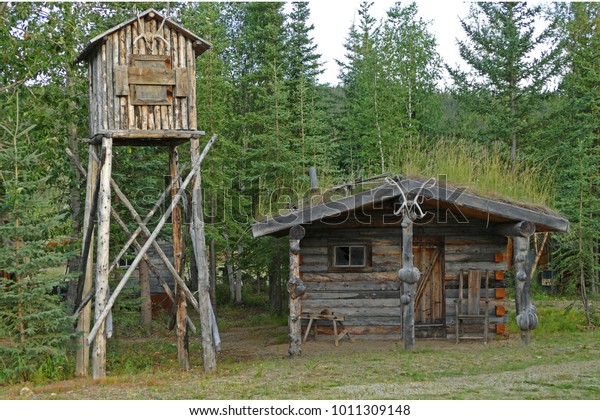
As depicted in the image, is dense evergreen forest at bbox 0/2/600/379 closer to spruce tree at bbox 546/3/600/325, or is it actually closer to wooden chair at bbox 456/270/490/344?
spruce tree at bbox 546/3/600/325

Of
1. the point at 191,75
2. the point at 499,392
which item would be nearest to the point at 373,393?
the point at 499,392

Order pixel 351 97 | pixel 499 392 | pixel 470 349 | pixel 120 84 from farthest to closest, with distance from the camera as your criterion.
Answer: pixel 351 97 < pixel 470 349 < pixel 120 84 < pixel 499 392

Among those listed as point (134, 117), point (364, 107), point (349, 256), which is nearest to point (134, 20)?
point (134, 117)

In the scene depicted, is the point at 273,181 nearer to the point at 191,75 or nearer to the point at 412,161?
the point at 412,161

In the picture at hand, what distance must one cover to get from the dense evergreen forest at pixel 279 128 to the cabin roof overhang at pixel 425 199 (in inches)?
25.1

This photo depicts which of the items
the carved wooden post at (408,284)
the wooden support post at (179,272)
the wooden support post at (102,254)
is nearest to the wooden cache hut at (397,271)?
the carved wooden post at (408,284)

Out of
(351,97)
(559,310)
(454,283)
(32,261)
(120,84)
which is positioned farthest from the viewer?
(351,97)

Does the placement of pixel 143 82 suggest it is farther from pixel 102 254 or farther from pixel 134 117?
pixel 102 254

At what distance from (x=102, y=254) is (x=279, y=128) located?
12.4m

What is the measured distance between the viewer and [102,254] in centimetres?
1379

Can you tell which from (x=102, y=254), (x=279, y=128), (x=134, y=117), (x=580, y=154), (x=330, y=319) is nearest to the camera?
(x=102, y=254)

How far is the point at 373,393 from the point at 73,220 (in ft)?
35.9

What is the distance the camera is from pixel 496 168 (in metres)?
17.1

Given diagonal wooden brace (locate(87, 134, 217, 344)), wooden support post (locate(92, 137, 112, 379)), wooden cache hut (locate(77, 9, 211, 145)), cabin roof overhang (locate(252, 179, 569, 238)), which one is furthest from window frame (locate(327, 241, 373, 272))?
wooden support post (locate(92, 137, 112, 379))
